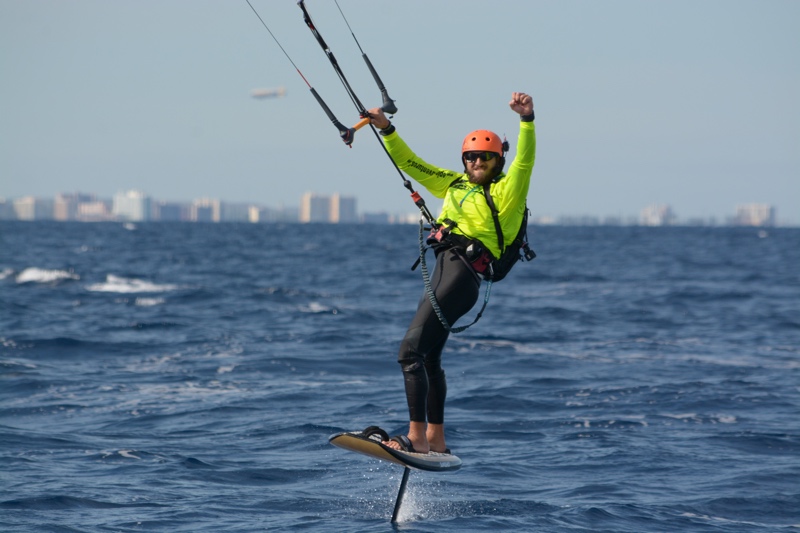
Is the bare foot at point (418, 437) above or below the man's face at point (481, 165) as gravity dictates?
below

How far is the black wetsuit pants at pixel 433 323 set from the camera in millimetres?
9273

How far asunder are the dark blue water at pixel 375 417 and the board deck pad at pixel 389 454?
3.73 ft

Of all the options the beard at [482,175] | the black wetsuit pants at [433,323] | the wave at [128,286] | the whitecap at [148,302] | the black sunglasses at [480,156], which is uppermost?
the black sunglasses at [480,156]

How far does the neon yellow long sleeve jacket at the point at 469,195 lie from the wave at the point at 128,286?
102ft

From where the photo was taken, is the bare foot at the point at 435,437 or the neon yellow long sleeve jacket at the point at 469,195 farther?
the bare foot at the point at 435,437

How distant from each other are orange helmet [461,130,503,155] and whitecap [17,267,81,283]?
121ft

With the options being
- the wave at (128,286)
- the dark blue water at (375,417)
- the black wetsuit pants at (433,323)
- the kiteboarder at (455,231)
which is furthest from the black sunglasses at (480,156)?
the wave at (128,286)

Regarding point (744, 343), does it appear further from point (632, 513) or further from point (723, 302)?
point (632, 513)

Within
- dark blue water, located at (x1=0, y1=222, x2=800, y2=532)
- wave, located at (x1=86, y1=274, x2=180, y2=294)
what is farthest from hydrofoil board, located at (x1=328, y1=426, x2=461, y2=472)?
wave, located at (x1=86, y1=274, x2=180, y2=294)

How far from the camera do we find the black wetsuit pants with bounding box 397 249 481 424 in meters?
9.27

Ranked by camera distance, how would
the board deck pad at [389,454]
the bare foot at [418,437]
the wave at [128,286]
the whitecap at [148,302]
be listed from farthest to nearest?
the wave at [128,286] → the whitecap at [148,302] → the bare foot at [418,437] → the board deck pad at [389,454]

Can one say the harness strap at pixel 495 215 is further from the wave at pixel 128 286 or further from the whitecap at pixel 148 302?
the wave at pixel 128 286

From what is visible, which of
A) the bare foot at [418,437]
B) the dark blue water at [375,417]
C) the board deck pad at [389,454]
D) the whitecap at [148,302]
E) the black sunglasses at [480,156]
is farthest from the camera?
the whitecap at [148,302]

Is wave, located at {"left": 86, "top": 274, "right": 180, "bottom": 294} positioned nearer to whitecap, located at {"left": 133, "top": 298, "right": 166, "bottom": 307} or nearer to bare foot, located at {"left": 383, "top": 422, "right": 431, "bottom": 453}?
whitecap, located at {"left": 133, "top": 298, "right": 166, "bottom": 307}
